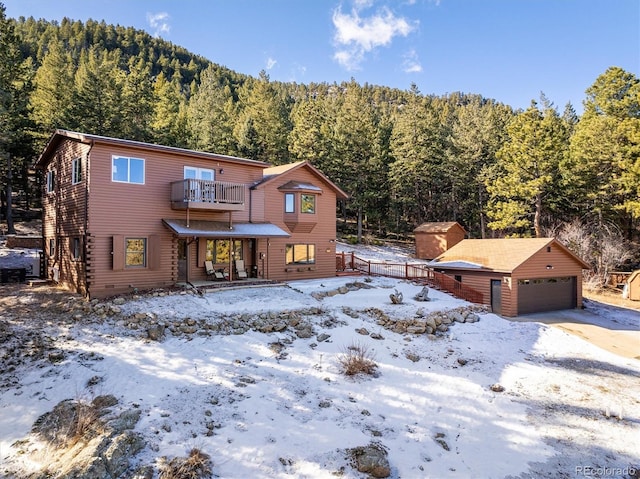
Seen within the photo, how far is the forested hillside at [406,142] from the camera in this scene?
28.7 meters

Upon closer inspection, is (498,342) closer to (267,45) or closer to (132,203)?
(132,203)

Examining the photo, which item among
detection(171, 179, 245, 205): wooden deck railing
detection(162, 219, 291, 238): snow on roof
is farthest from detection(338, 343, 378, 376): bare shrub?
detection(171, 179, 245, 205): wooden deck railing

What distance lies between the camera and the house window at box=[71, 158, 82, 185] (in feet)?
53.5

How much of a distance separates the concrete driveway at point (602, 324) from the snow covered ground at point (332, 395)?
2073mm

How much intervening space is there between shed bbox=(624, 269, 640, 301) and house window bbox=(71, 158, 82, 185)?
33.6 m

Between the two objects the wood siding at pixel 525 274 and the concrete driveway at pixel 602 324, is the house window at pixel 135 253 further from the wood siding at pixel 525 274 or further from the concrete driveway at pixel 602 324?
the concrete driveway at pixel 602 324

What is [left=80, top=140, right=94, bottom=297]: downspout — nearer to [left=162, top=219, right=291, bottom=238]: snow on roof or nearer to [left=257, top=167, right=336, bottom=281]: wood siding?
[left=162, top=219, right=291, bottom=238]: snow on roof

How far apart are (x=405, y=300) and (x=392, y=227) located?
26.9 m

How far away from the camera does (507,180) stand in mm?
32188

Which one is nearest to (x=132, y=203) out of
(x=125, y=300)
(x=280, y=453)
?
(x=125, y=300)
